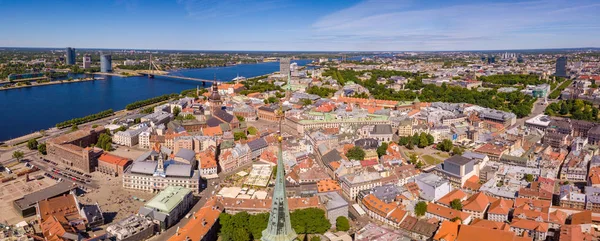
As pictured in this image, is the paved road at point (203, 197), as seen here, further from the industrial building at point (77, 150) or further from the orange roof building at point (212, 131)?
the industrial building at point (77, 150)

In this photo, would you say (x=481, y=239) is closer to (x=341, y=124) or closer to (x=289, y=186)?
(x=289, y=186)

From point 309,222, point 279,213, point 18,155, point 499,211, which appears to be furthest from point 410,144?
point 18,155

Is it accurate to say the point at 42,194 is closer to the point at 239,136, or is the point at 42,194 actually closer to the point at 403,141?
the point at 239,136

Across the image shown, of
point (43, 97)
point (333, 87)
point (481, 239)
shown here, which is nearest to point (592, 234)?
point (481, 239)

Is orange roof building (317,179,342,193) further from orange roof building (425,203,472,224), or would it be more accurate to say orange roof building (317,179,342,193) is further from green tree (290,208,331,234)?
orange roof building (425,203,472,224)

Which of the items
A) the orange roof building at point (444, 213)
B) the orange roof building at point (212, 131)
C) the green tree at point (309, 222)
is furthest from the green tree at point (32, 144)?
the orange roof building at point (444, 213)

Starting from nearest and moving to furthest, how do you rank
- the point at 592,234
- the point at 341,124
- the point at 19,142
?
the point at 592,234, the point at 19,142, the point at 341,124
